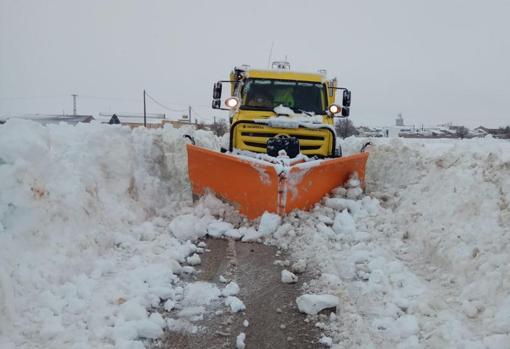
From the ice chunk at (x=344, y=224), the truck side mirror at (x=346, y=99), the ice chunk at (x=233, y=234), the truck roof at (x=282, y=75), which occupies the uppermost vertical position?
the truck roof at (x=282, y=75)

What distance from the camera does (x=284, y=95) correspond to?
8547 mm

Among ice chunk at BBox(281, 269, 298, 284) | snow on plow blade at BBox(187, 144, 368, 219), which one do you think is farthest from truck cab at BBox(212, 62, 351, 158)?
ice chunk at BBox(281, 269, 298, 284)

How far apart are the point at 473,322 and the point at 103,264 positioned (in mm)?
3281

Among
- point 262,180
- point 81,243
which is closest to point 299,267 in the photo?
point 262,180

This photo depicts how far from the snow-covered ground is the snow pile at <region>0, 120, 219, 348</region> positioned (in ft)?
0.05

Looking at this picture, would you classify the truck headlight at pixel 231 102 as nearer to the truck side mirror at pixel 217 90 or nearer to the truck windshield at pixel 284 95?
the truck windshield at pixel 284 95

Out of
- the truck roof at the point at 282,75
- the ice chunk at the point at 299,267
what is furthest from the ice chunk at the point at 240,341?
the truck roof at the point at 282,75

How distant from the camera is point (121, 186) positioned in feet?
22.0

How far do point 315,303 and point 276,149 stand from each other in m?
3.82

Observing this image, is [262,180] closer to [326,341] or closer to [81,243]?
[81,243]

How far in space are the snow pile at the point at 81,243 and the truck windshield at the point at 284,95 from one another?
2.45m

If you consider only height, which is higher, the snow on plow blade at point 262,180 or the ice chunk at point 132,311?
the snow on plow blade at point 262,180

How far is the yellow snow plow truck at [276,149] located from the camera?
645 centimetres

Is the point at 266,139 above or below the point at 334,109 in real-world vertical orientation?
below
